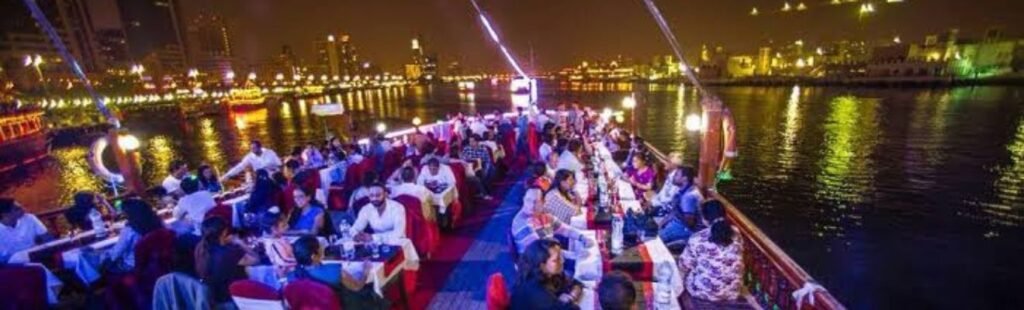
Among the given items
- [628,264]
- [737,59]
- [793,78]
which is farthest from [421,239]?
[737,59]

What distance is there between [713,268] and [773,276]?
136 centimetres

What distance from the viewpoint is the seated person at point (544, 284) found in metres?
3.49

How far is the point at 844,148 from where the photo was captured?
101 feet

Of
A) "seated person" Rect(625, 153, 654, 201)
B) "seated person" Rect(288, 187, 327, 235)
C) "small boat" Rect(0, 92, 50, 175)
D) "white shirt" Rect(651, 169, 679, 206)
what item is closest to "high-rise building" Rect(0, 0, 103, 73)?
"small boat" Rect(0, 92, 50, 175)

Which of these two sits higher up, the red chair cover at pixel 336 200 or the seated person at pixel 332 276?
the seated person at pixel 332 276

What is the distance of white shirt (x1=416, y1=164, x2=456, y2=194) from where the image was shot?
8516 mm

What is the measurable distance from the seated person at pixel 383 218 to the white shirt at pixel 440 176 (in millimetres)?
2310

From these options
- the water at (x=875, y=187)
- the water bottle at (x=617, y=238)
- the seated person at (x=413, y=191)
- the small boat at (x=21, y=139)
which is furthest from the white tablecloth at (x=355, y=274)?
the small boat at (x=21, y=139)

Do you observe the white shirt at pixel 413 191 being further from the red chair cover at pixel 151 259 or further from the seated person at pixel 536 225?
the red chair cover at pixel 151 259

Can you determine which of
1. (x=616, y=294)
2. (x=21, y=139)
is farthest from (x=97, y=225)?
(x=21, y=139)

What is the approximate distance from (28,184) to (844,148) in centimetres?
5386

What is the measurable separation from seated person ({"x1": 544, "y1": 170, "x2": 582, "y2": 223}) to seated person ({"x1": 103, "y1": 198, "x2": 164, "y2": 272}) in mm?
4483

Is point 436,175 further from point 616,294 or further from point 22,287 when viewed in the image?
point 616,294

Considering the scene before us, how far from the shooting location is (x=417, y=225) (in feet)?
22.1
